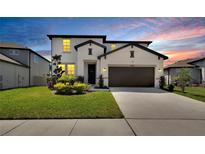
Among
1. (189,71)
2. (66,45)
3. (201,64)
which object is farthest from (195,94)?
(66,45)

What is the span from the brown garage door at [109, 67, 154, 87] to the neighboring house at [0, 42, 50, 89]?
9836mm

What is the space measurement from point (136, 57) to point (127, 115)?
10315 mm

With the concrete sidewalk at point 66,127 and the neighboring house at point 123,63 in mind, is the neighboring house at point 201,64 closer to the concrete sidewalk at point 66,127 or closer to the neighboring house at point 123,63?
the neighboring house at point 123,63

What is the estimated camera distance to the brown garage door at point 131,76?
15758mm

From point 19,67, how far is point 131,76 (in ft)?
39.8

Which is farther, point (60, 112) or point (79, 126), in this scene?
point (60, 112)

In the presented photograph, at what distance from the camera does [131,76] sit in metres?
15.9

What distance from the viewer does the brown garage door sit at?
15758 millimetres

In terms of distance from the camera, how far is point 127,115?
19.8 ft
